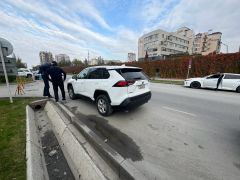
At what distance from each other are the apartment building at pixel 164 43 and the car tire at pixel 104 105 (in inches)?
→ 2069

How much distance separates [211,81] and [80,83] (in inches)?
404

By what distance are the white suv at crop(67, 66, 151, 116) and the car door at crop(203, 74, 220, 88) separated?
8.46m

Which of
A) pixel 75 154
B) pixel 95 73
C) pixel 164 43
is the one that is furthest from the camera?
pixel 164 43

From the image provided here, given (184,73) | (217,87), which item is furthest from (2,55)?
(184,73)

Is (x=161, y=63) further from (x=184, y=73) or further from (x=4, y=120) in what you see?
(x=4, y=120)

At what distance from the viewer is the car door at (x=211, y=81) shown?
1055 centimetres

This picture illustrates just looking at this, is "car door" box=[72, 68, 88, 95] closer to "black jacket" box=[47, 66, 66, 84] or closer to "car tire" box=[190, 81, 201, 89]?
"black jacket" box=[47, 66, 66, 84]

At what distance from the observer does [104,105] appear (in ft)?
15.8

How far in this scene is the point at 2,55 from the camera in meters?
5.94

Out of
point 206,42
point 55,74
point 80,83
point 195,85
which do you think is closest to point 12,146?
point 80,83

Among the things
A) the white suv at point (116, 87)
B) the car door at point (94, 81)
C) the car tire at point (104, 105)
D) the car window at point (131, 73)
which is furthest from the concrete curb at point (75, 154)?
the car window at point (131, 73)

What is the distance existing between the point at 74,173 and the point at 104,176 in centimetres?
72

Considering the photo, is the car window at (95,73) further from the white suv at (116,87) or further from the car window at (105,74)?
the car window at (105,74)

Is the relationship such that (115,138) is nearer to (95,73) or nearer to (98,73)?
(98,73)
